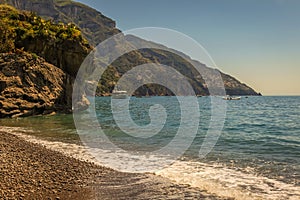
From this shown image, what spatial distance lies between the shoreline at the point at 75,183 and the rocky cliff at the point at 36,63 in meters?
31.2

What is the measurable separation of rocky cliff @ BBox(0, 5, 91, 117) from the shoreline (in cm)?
3119

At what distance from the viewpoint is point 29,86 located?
43.2 metres

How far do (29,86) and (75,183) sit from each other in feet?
124

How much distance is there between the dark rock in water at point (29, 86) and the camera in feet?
131

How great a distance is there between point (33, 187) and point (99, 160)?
587cm

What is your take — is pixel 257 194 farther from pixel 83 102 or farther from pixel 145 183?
pixel 83 102

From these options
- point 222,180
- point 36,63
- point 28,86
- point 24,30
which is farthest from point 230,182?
point 24,30

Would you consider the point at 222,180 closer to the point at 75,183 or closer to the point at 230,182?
the point at 230,182

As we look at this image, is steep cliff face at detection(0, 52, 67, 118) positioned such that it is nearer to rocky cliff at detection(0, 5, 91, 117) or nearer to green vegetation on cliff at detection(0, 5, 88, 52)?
rocky cliff at detection(0, 5, 91, 117)

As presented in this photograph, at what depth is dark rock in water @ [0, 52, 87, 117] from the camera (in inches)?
1566

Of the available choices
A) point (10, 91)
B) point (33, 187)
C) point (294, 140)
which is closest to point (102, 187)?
point (33, 187)

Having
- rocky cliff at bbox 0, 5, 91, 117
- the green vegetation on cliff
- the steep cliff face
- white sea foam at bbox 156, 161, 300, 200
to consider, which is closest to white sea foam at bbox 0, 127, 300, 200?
white sea foam at bbox 156, 161, 300, 200

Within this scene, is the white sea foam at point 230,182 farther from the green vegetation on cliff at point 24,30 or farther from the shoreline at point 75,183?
the green vegetation on cliff at point 24,30

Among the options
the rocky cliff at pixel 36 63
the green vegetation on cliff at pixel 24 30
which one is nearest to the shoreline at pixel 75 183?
the rocky cliff at pixel 36 63
